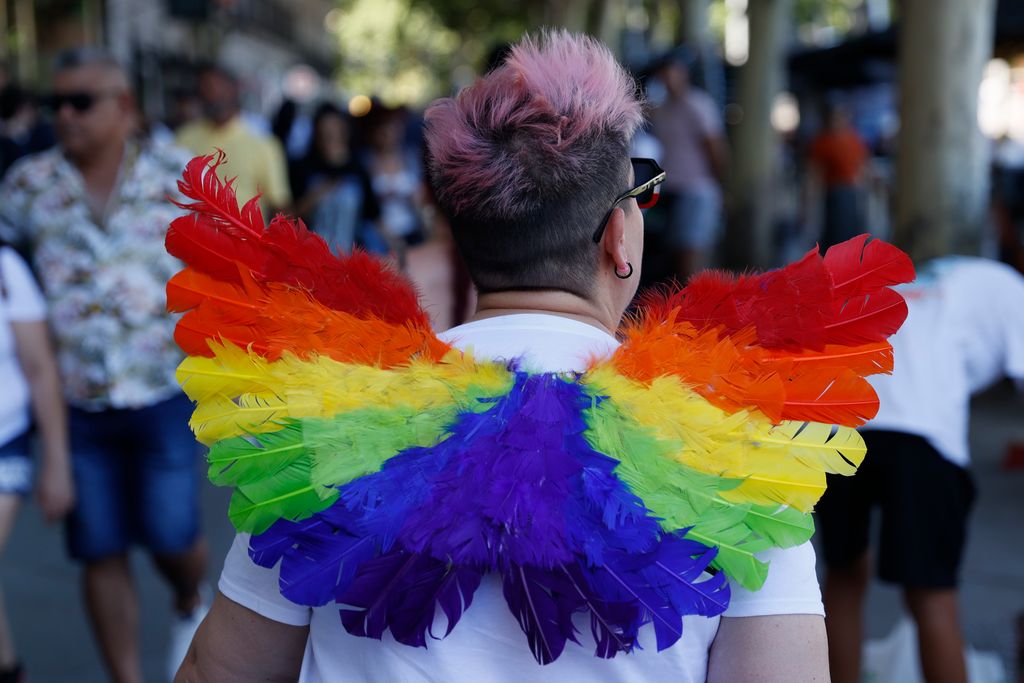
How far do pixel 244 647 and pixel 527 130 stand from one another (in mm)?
756

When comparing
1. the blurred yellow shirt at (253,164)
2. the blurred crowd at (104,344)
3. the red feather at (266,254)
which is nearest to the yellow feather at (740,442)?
the red feather at (266,254)

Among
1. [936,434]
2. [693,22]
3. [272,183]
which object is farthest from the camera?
[693,22]

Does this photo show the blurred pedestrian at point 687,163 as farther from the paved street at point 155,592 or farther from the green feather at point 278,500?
the green feather at point 278,500

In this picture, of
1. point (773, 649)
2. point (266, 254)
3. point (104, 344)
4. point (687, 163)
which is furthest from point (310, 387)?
point (687, 163)

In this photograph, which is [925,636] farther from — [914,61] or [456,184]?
[914,61]

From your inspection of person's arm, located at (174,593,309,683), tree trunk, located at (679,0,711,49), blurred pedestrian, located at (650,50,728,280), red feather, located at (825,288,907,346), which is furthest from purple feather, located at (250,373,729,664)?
tree trunk, located at (679,0,711,49)

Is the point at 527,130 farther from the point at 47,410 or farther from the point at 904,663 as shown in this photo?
the point at 904,663

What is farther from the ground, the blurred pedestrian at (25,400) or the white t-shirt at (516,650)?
the white t-shirt at (516,650)

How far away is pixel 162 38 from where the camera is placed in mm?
27844

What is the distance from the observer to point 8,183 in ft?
12.0

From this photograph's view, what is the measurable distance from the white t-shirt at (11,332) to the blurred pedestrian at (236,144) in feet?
8.50

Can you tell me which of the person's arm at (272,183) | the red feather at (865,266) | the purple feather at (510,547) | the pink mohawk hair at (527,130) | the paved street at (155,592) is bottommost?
the paved street at (155,592)

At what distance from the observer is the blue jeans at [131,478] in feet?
11.8

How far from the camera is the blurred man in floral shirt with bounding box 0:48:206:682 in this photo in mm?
Result: 3553
